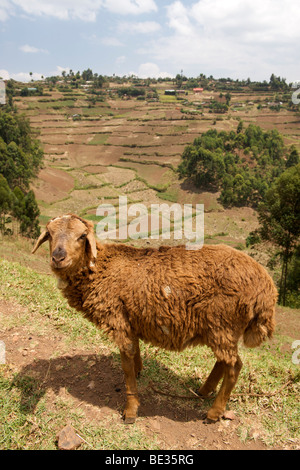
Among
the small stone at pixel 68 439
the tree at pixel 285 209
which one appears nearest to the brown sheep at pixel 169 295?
the small stone at pixel 68 439

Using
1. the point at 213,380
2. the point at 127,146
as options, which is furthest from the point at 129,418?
the point at 127,146

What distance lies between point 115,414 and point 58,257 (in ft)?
8.66

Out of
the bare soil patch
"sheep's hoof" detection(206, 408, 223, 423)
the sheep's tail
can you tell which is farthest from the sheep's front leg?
the bare soil patch

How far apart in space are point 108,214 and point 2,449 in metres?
44.6

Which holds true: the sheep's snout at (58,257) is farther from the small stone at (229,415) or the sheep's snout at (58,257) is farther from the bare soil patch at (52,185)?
the bare soil patch at (52,185)

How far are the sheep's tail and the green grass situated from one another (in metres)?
1.31

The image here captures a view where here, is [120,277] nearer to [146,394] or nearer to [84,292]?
[84,292]

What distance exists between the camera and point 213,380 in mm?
5094

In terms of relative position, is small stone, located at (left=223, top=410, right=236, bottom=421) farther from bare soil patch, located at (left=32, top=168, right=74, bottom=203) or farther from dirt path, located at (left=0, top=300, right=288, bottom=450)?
bare soil patch, located at (left=32, top=168, right=74, bottom=203)

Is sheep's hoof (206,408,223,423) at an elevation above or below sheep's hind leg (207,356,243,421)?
below

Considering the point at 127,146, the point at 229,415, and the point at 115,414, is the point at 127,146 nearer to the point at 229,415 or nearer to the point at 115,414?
the point at 115,414

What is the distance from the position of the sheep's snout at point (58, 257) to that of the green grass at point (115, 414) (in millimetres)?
2310

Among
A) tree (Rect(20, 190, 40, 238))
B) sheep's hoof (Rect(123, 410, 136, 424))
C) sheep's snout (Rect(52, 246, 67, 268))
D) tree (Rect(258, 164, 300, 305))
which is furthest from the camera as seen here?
tree (Rect(20, 190, 40, 238))

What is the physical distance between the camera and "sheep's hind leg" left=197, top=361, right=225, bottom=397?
199 inches
